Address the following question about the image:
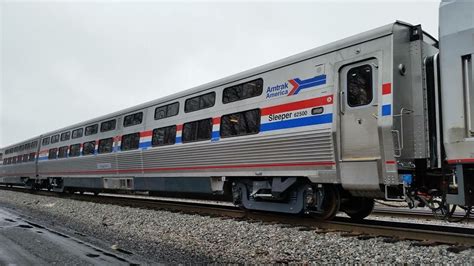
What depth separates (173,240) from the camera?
7.47m

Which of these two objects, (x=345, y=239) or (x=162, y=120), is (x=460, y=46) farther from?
(x=162, y=120)

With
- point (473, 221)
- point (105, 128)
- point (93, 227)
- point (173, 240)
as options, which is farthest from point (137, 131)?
point (473, 221)

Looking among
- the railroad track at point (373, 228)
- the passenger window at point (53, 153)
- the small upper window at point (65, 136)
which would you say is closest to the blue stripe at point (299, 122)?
the railroad track at point (373, 228)

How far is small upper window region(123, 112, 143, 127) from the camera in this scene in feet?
46.7

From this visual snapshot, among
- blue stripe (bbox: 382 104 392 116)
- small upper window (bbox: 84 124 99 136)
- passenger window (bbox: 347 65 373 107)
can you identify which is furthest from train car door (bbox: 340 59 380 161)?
small upper window (bbox: 84 124 99 136)

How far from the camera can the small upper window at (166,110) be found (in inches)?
487

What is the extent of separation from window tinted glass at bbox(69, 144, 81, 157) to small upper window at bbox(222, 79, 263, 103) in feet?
37.3

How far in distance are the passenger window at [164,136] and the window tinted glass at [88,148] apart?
18.5 feet

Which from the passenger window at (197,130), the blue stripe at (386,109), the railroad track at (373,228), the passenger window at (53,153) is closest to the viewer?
the railroad track at (373,228)

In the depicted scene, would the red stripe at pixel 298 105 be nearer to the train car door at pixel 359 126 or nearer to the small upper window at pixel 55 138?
the train car door at pixel 359 126

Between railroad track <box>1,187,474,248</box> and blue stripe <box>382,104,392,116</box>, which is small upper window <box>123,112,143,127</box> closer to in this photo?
railroad track <box>1,187,474,248</box>

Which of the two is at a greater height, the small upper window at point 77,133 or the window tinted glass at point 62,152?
the small upper window at point 77,133

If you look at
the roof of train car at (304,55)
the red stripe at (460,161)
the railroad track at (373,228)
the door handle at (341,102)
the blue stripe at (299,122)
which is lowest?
the railroad track at (373,228)

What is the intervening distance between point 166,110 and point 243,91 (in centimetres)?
387
